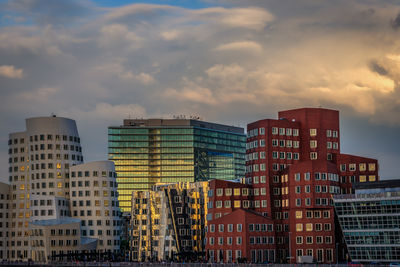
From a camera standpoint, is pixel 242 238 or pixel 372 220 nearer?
pixel 372 220

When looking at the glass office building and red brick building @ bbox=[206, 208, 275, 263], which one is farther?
red brick building @ bbox=[206, 208, 275, 263]

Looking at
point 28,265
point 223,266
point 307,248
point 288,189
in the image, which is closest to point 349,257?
point 307,248

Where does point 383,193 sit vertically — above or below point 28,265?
above

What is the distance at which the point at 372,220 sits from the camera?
7032 inches

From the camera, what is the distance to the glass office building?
576 feet

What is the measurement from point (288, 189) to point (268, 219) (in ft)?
32.2

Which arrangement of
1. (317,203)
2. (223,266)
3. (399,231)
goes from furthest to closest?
(317,203)
(399,231)
(223,266)

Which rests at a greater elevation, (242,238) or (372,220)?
(372,220)

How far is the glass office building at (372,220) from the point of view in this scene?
175500 mm

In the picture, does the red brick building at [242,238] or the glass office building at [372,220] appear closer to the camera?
the glass office building at [372,220]

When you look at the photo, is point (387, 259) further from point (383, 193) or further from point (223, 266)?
point (223, 266)

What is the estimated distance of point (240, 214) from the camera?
633 ft

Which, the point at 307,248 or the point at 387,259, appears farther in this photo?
the point at 307,248

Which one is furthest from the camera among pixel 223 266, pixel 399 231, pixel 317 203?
pixel 317 203
